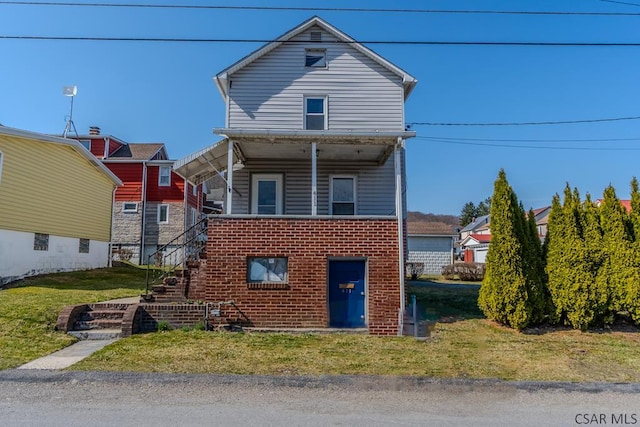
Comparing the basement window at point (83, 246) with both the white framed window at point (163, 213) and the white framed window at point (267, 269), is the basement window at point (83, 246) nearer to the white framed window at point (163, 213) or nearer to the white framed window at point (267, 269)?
the white framed window at point (163, 213)

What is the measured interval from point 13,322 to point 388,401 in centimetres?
823

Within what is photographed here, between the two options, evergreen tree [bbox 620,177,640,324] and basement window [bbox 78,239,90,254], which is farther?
basement window [bbox 78,239,90,254]

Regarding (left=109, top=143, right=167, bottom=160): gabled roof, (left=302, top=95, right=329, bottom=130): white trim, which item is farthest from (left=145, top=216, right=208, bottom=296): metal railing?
(left=109, top=143, right=167, bottom=160): gabled roof

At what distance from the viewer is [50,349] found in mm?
7980

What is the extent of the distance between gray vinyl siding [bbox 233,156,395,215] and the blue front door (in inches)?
129

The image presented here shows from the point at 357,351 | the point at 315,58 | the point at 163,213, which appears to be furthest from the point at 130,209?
the point at 357,351

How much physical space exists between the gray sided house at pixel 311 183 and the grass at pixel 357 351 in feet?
3.51

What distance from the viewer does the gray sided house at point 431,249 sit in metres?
32.0

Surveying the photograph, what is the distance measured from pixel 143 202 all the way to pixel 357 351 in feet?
78.0

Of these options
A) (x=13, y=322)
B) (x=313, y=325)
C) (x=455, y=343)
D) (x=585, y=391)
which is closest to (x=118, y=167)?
(x=13, y=322)

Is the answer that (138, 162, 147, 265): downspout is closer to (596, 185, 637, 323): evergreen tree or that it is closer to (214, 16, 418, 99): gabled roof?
(214, 16, 418, 99): gabled roof

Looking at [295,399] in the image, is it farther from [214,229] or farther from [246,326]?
[214,229]

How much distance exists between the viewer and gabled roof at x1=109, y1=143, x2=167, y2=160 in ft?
95.2

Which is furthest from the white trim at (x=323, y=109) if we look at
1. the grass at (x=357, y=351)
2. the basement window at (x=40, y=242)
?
the basement window at (x=40, y=242)
